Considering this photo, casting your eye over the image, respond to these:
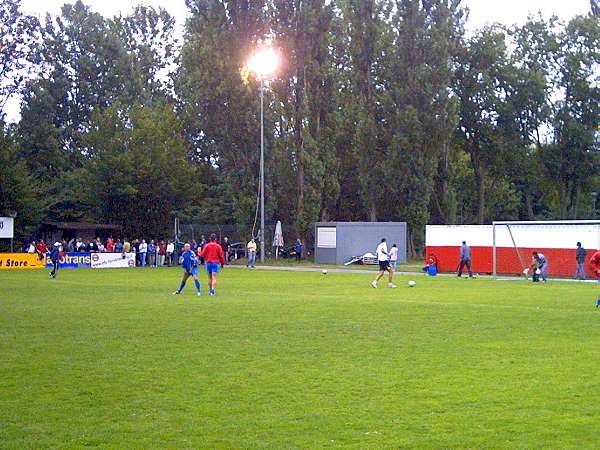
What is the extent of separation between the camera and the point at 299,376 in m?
12.7

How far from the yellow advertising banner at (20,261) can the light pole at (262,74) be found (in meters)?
14.3

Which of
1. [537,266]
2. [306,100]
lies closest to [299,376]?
[537,266]

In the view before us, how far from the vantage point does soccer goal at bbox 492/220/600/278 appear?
41.5 metres

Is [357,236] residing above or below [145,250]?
above

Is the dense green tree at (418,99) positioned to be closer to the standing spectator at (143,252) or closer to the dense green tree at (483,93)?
the dense green tree at (483,93)

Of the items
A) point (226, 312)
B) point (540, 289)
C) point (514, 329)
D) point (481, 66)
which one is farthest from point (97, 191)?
point (514, 329)

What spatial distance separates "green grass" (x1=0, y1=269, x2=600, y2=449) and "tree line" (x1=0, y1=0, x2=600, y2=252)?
38418mm

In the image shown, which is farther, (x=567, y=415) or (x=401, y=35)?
(x=401, y=35)

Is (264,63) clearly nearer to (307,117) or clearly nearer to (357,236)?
(307,117)

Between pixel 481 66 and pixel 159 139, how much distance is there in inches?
1047

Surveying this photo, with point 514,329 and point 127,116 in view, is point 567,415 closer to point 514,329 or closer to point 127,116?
point 514,329

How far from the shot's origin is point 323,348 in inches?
613

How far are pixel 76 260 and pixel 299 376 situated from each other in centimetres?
4512

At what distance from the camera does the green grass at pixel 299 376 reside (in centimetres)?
927
